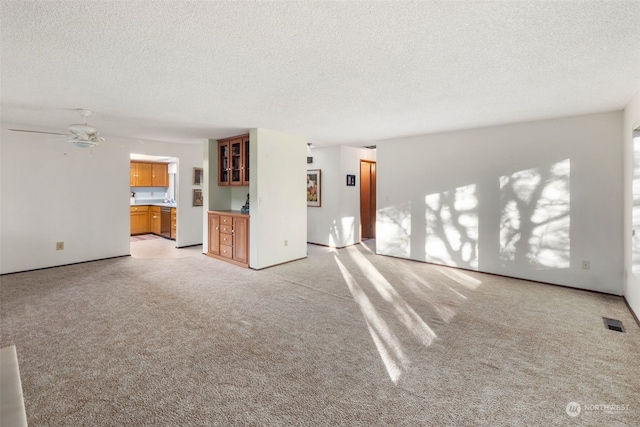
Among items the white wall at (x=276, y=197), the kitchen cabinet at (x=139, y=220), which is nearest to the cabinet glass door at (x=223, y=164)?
the white wall at (x=276, y=197)

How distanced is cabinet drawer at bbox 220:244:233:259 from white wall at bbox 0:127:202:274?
6.49 feet

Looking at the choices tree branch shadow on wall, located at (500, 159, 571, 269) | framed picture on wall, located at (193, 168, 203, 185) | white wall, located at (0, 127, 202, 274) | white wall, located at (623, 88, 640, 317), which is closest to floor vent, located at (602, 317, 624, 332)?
white wall, located at (623, 88, 640, 317)

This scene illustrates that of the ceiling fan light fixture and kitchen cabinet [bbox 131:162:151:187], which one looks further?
kitchen cabinet [bbox 131:162:151:187]

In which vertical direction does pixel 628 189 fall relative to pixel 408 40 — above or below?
below

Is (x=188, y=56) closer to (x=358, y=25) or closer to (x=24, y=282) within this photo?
(x=358, y=25)

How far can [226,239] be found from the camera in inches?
223

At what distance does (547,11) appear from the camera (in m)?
1.74

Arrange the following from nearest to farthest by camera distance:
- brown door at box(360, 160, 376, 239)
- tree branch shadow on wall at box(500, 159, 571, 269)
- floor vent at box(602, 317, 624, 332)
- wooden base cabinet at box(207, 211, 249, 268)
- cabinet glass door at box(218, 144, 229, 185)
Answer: floor vent at box(602, 317, 624, 332) < tree branch shadow on wall at box(500, 159, 571, 269) < wooden base cabinet at box(207, 211, 249, 268) < cabinet glass door at box(218, 144, 229, 185) < brown door at box(360, 160, 376, 239)

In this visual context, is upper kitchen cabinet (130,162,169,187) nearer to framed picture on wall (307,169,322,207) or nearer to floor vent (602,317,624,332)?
framed picture on wall (307,169,322,207)

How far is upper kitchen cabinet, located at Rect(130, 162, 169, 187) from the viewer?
8.75m

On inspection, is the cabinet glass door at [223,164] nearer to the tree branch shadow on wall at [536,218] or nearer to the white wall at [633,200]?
the tree branch shadow on wall at [536,218]

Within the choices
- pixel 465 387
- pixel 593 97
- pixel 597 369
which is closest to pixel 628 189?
pixel 593 97

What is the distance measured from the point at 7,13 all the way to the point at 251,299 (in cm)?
304

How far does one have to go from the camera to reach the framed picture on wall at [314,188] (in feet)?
23.7
